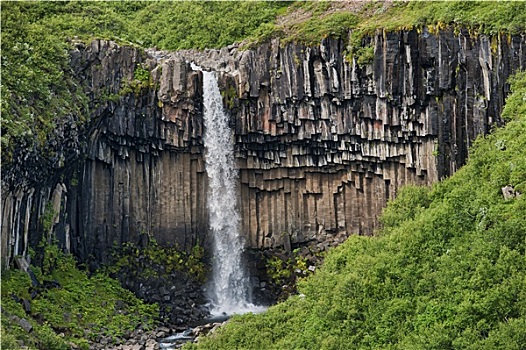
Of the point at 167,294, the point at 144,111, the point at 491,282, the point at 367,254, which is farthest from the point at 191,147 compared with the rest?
the point at 491,282

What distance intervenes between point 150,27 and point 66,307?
21293 mm

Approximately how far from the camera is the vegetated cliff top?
31625mm

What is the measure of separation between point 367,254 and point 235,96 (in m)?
13.7

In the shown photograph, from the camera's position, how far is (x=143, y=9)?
5175cm

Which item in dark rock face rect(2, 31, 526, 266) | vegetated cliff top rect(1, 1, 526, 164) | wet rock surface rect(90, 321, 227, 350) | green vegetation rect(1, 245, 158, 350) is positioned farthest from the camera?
dark rock face rect(2, 31, 526, 266)

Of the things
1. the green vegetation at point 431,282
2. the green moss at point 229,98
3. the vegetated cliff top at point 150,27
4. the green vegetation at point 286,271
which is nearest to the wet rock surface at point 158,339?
the green vegetation at point 286,271

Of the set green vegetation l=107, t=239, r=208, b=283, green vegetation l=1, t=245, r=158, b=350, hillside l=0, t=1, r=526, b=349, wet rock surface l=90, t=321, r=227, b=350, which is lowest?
wet rock surface l=90, t=321, r=227, b=350

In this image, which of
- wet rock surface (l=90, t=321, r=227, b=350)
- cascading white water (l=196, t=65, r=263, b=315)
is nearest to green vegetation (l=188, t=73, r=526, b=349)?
wet rock surface (l=90, t=321, r=227, b=350)

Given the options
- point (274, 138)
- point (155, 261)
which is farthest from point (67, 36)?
point (155, 261)

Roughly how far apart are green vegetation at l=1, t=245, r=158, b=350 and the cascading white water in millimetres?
3957

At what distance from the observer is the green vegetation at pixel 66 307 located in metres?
27.7

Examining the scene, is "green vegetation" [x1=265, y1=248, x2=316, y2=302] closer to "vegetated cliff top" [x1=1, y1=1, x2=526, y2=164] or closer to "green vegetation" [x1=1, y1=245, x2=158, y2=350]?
"green vegetation" [x1=1, y1=245, x2=158, y2=350]

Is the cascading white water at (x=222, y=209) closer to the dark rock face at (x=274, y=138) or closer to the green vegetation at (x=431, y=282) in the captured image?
the dark rock face at (x=274, y=138)

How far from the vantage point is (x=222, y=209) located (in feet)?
128
